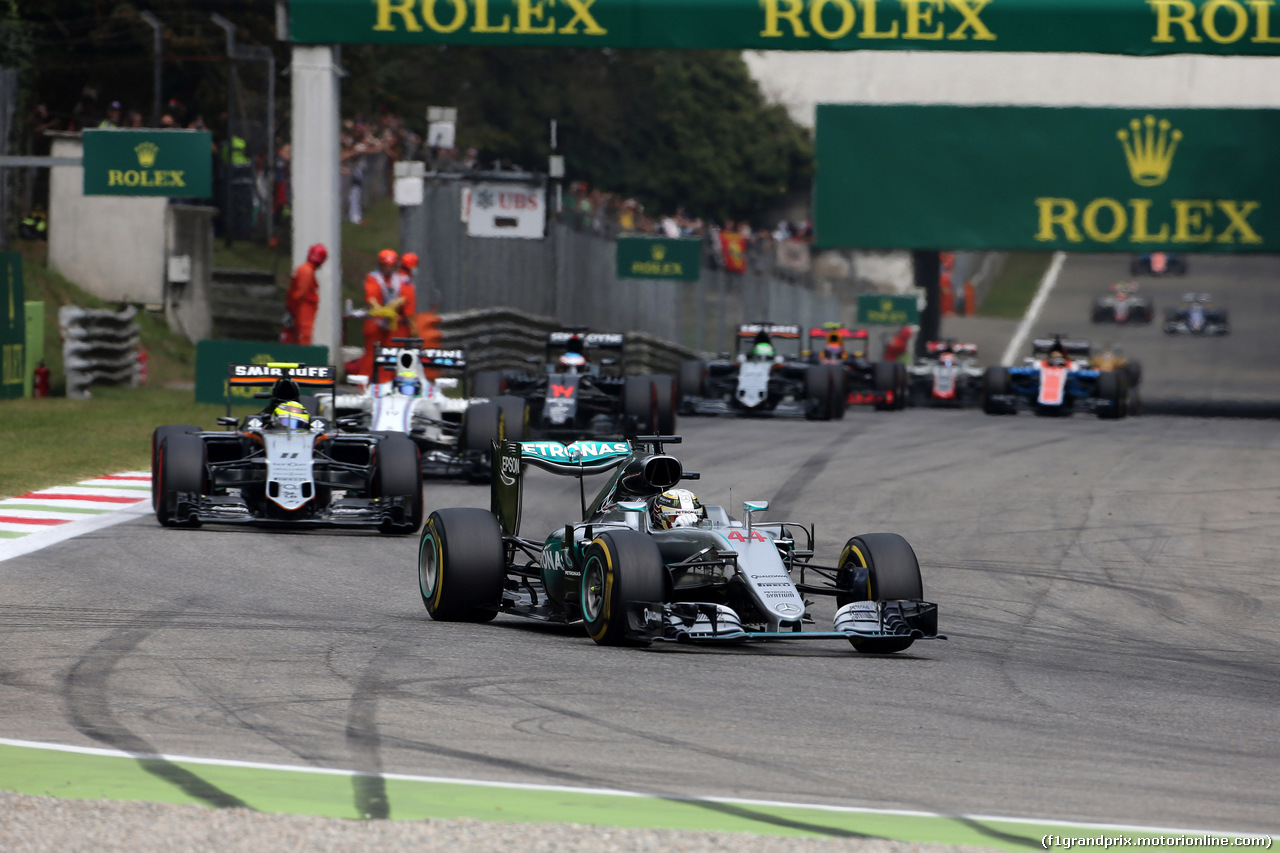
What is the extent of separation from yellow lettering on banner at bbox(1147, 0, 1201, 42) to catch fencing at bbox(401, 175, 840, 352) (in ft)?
34.5

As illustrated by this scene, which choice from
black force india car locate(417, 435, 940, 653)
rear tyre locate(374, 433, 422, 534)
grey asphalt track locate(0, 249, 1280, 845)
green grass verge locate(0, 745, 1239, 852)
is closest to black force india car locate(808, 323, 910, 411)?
grey asphalt track locate(0, 249, 1280, 845)

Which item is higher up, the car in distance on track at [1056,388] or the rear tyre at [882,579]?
the rear tyre at [882,579]

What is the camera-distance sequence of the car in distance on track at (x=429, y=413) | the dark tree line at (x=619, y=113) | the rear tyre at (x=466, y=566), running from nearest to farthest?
the rear tyre at (x=466, y=566) < the car in distance on track at (x=429, y=413) < the dark tree line at (x=619, y=113)

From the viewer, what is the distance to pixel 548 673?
8.30m

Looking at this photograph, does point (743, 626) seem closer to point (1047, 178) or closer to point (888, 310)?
point (1047, 178)

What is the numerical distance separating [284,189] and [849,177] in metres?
10.6

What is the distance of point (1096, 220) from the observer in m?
31.8

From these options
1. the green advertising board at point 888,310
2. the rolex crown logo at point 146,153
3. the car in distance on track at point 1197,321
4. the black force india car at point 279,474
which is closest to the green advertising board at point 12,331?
the rolex crown logo at point 146,153

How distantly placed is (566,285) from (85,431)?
41.3ft

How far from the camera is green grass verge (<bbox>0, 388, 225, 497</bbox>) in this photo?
56.7ft

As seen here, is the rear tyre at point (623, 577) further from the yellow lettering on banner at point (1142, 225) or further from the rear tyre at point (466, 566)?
the yellow lettering on banner at point (1142, 225)

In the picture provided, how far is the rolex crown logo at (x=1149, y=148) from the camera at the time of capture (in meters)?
31.2

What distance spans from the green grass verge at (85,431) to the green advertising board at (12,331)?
0.97 feet

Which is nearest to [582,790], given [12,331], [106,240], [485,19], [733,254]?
[12,331]
